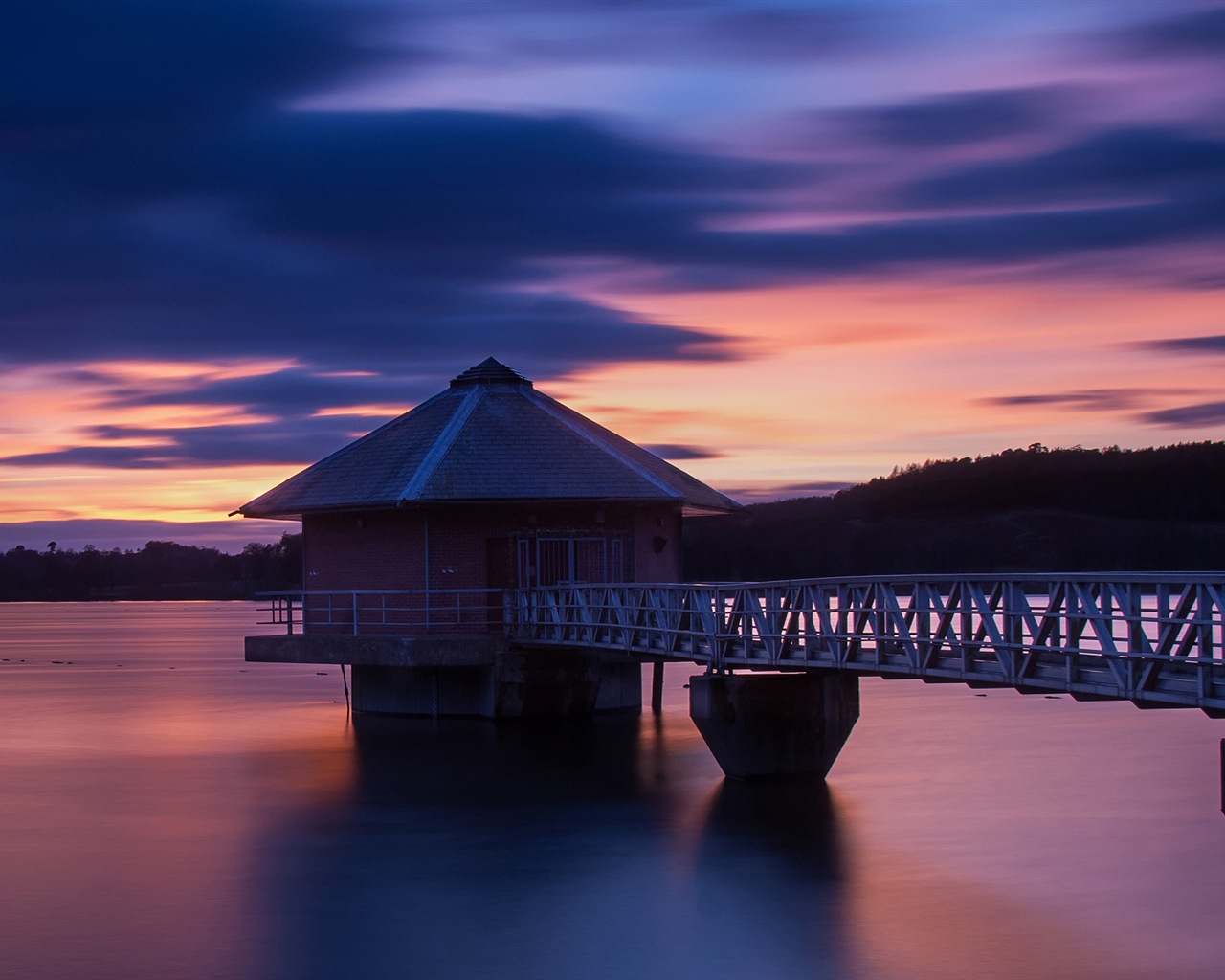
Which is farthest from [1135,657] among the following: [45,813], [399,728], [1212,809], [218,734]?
[218,734]

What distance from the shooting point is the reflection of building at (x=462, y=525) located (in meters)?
29.4

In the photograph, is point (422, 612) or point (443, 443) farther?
point (443, 443)

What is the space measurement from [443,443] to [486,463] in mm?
1102

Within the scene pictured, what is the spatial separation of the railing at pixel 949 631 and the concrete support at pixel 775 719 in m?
0.43

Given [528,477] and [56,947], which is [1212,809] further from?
[56,947]

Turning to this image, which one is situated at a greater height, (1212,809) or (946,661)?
(946,661)

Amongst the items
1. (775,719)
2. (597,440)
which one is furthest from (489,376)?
(775,719)

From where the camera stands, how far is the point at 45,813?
23.2 metres

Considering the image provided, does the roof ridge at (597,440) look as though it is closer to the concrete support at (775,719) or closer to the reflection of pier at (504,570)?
the reflection of pier at (504,570)

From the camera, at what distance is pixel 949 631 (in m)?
18.3

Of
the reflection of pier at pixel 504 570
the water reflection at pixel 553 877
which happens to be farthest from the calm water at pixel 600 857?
the reflection of pier at pixel 504 570

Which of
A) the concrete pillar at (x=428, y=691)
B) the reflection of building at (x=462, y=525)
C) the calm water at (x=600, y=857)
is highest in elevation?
the reflection of building at (x=462, y=525)

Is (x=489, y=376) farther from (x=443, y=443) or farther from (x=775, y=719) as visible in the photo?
(x=775, y=719)

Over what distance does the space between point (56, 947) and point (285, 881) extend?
120 inches
